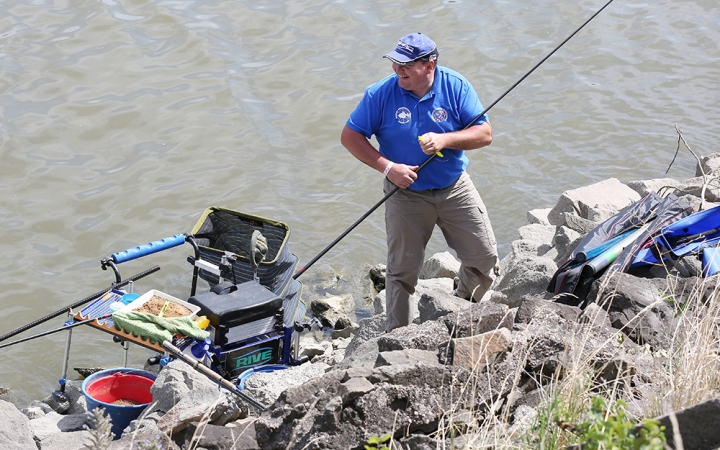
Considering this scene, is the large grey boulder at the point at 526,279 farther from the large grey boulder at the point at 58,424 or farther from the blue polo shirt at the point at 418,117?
the large grey boulder at the point at 58,424

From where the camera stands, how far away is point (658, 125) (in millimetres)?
11234

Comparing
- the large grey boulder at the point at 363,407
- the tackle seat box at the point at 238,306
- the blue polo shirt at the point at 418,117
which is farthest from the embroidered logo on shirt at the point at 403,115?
the large grey boulder at the point at 363,407

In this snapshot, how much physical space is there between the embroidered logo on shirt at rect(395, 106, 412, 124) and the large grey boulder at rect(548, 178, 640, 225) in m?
3.12

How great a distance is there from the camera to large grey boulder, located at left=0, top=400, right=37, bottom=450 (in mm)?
4000

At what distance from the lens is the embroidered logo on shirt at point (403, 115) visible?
5.33m

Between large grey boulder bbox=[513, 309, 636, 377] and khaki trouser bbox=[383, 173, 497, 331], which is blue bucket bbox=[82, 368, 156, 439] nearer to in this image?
khaki trouser bbox=[383, 173, 497, 331]

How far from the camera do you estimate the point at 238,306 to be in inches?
198

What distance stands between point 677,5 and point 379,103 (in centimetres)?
1120

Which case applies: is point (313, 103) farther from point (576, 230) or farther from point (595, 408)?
point (595, 408)

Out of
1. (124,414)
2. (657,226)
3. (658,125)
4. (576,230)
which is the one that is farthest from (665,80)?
(124,414)

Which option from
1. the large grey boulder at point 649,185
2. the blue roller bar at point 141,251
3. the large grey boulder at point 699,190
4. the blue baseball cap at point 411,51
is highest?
the blue baseball cap at point 411,51

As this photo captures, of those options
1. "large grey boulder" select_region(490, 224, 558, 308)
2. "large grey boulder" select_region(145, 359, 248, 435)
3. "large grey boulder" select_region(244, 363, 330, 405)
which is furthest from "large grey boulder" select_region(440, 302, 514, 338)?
"large grey boulder" select_region(490, 224, 558, 308)

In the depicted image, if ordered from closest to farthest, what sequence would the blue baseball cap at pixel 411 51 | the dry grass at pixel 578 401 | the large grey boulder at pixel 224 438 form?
the dry grass at pixel 578 401 < the large grey boulder at pixel 224 438 < the blue baseball cap at pixel 411 51

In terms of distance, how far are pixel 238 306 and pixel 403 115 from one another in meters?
1.54
